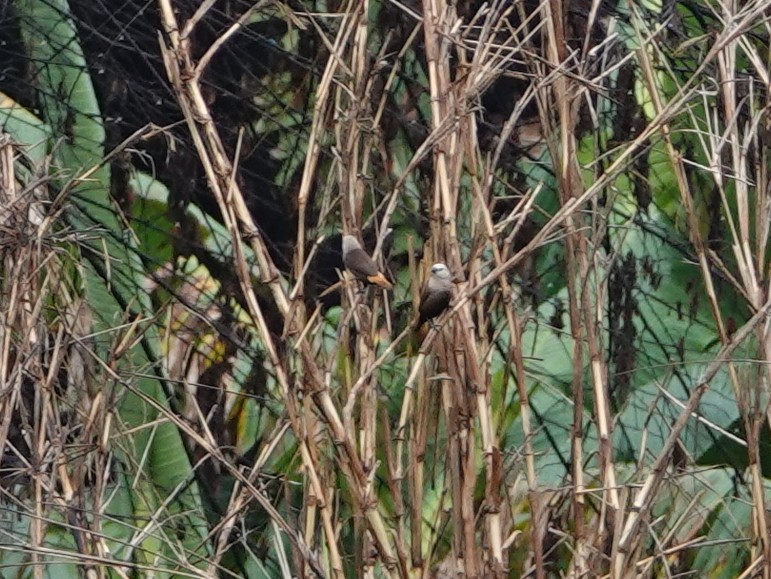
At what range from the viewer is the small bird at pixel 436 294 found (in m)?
2.17

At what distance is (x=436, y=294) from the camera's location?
235cm

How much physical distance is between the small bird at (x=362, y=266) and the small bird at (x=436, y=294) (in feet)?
0.35

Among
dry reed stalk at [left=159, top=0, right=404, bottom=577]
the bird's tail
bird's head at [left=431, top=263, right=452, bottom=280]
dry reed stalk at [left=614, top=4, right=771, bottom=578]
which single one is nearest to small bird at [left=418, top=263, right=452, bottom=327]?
bird's head at [left=431, top=263, right=452, bottom=280]

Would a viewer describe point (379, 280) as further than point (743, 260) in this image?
Yes

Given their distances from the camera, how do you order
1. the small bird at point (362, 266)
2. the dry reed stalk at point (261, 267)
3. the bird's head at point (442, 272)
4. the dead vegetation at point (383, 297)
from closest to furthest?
the dry reed stalk at point (261, 267) < the dead vegetation at point (383, 297) < the bird's head at point (442, 272) < the small bird at point (362, 266)

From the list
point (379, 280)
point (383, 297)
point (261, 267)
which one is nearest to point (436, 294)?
point (379, 280)

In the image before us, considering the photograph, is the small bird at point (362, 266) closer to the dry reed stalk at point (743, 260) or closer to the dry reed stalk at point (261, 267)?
the dry reed stalk at point (261, 267)

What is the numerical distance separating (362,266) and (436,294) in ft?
0.81

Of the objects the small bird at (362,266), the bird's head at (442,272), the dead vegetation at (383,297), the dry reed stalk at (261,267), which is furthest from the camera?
the small bird at (362,266)

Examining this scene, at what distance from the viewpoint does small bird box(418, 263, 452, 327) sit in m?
2.17

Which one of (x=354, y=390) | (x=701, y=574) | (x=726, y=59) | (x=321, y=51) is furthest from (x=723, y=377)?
(x=354, y=390)

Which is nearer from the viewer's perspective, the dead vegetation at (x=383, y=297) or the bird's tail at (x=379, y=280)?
the dead vegetation at (x=383, y=297)

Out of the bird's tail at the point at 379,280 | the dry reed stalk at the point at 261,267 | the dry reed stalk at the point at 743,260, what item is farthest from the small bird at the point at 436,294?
the dry reed stalk at the point at 743,260

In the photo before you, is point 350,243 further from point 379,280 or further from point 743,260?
point 743,260
